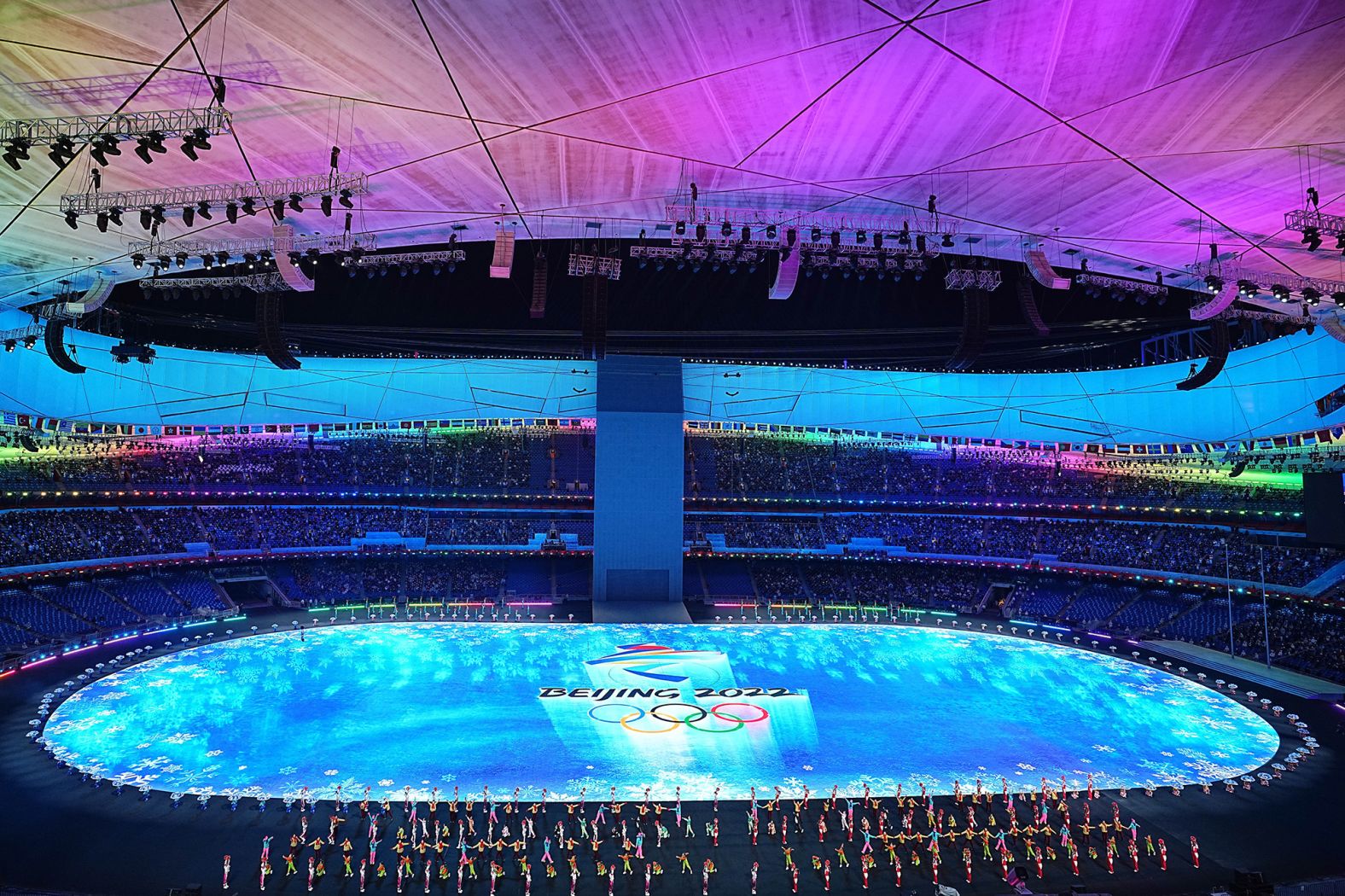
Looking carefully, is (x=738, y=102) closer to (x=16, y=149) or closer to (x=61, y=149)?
(x=61, y=149)

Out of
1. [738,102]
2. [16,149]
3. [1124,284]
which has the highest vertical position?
[738,102]

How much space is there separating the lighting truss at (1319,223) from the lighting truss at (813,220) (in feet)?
23.5

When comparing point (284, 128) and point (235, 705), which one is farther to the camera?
point (235, 705)

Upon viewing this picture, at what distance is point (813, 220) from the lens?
22438mm

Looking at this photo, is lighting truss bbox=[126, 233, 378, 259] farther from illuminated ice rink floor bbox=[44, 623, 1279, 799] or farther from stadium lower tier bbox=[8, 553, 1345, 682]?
stadium lower tier bbox=[8, 553, 1345, 682]

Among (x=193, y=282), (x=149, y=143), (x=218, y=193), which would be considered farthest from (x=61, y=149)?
(x=193, y=282)

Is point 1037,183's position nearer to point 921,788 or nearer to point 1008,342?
point 921,788

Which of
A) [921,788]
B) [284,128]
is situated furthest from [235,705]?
[921,788]

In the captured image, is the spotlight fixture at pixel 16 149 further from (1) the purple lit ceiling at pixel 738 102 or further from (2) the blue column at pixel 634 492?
(2) the blue column at pixel 634 492

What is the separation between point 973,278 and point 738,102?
11494mm

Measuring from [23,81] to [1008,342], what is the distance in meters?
36.2

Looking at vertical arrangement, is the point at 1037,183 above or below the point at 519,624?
above

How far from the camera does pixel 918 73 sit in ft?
45.5

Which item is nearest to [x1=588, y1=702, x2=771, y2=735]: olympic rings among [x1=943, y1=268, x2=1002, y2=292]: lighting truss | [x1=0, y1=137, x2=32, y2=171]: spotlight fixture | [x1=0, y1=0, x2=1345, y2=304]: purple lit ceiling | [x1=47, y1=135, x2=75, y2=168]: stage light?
[x1=943, y1=268, x2=1002, y2=292]: lighting truss
